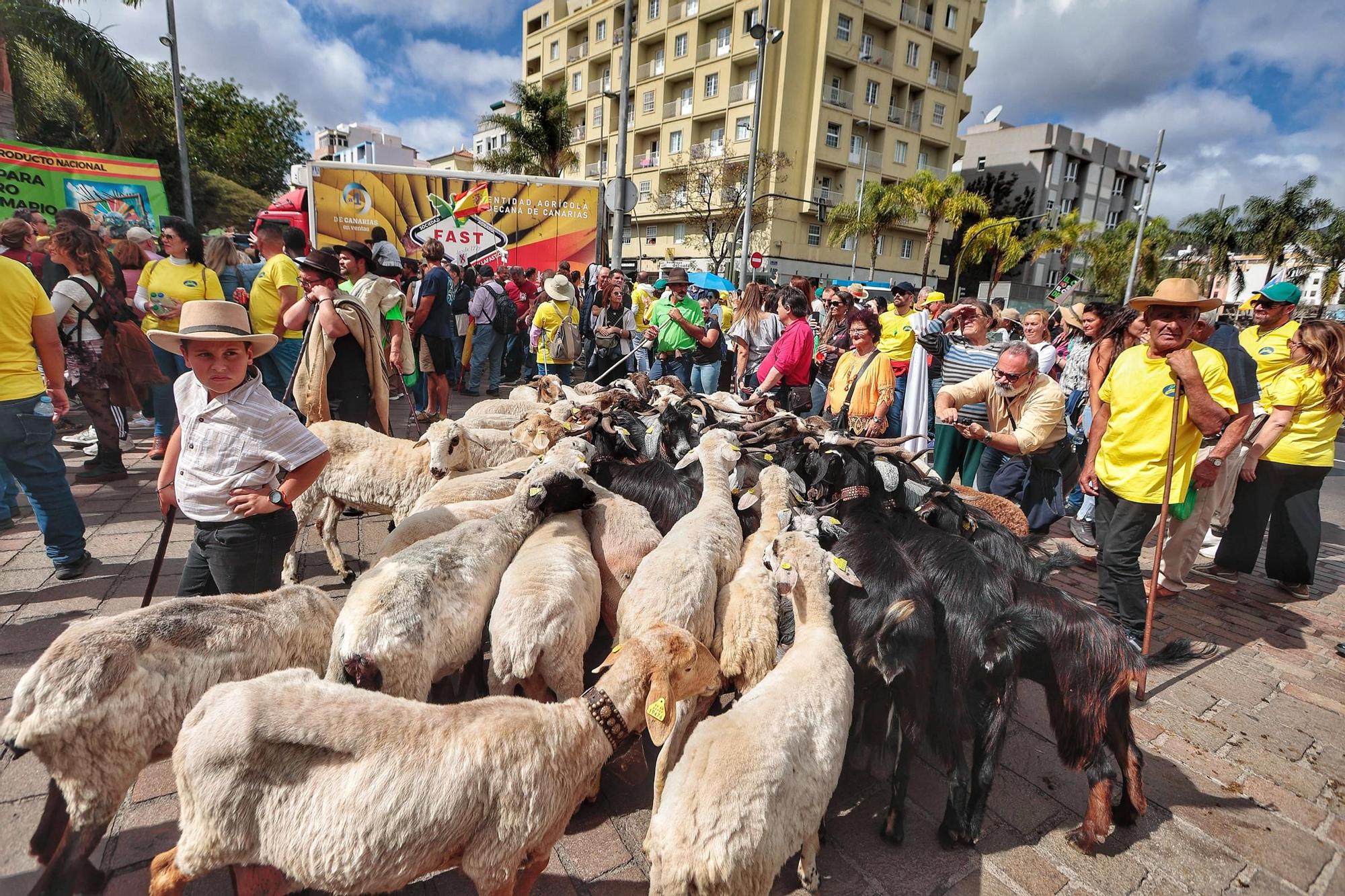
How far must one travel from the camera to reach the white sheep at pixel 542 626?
8.57 feet

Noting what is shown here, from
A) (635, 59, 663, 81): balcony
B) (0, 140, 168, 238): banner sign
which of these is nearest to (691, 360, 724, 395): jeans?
(0, 140, 168, 238): banner sign

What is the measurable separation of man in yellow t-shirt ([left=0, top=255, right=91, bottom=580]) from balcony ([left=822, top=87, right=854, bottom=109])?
4252 centimetres

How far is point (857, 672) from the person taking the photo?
2896mm

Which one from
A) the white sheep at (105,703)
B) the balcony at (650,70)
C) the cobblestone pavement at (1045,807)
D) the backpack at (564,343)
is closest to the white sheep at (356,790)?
the white sheep at (105,703)

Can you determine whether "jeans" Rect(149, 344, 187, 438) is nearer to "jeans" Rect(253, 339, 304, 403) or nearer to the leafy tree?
"jeans" Rect(253, 339, 304, 403)

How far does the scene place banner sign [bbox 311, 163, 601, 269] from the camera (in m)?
13.3

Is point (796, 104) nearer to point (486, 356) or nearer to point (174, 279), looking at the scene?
point (486, 356)

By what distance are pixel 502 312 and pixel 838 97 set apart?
3789cm

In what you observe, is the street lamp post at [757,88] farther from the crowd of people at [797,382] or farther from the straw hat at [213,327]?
the straw hat at [213,327]

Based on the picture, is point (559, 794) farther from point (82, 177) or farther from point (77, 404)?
point (82, 177)

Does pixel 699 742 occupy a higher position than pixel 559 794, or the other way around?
pixel 699 742

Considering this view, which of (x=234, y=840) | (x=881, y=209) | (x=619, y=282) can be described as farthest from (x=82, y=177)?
→ (x=881, y=209)

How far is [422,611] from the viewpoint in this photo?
2.58 m

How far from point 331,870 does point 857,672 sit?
2.19 metres
